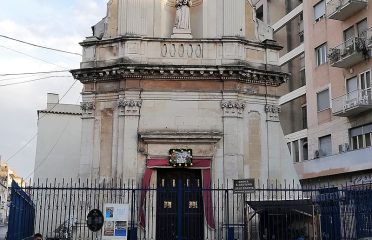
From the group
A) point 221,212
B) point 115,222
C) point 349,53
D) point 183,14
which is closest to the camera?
point 115,222

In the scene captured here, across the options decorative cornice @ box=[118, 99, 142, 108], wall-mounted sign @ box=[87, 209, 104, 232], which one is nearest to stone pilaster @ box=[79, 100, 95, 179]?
decorative cornice @ box=[118, 99, 142, 108]

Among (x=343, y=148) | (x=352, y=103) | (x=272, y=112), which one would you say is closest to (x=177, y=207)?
(x=272, y=112)

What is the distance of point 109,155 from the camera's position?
22250 mm

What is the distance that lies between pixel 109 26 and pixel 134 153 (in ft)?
21.0

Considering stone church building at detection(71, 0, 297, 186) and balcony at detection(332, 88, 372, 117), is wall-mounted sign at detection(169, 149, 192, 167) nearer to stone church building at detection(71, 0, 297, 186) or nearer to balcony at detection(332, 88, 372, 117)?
stone church building at detection(71, 0, 297, 186)

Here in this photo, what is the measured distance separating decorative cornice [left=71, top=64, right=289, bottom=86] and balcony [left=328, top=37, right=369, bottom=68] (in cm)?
1135

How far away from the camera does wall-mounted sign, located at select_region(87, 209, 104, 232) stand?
648 inches

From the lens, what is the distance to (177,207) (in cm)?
2098

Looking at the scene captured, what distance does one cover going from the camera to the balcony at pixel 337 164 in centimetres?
2961

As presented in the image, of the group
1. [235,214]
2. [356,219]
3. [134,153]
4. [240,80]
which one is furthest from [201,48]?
[356,219]

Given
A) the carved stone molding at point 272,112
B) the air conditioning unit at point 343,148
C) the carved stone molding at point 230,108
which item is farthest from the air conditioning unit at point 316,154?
the carved stone molding at point 230,108

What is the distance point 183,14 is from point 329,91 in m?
15.7

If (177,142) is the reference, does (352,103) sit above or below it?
above

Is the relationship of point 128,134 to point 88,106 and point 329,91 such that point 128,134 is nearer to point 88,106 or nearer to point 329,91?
point 88,106
